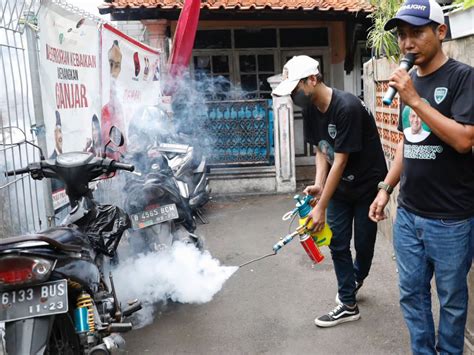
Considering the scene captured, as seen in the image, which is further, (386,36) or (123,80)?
(123,80)

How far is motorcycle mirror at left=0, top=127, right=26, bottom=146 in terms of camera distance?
3023 millimetres

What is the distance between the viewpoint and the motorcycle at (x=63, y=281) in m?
2.17

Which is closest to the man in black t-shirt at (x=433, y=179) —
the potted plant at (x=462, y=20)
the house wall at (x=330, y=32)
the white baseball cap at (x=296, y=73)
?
the potted plant at (x=462, y=20)

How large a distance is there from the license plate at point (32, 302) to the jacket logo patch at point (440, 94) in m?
2.00

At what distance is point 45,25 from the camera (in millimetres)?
3373

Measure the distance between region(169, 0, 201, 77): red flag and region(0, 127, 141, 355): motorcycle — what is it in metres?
5.04

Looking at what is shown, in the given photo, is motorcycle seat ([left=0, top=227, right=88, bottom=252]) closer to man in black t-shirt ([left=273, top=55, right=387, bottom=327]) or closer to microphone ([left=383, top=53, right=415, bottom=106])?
man in black t-shirt ([left=273, top=55, right=387, bottom=327])

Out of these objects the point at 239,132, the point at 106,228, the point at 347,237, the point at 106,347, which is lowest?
the point at 106,347

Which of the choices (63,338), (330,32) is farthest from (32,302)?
(330,32)

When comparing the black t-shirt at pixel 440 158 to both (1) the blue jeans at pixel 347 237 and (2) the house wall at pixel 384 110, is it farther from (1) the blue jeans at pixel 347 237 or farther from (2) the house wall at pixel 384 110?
(2) the house wall at pixel 384 110

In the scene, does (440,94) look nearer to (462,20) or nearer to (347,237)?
(462,20)

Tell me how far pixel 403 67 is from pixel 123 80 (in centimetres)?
410

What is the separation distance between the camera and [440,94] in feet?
7.33

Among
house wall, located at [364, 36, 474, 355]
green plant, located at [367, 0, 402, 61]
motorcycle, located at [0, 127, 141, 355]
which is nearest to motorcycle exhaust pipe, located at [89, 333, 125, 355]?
motorcycle, located at [0, 127, 141, 355]
